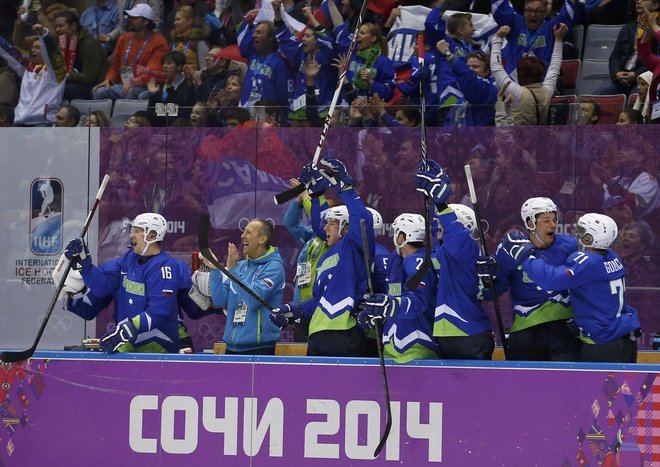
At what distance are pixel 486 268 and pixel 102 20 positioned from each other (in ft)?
21.8

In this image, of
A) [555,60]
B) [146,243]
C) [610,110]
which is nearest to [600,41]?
[555,60]

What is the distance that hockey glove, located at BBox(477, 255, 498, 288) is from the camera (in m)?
6.65

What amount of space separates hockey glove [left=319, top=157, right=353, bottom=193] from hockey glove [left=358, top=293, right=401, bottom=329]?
735mm

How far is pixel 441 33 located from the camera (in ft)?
30.6

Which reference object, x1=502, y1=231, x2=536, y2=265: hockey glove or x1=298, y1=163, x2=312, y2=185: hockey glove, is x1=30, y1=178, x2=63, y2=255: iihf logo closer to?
x1=298, y1=163, x2=312, y2=185: hockey glove

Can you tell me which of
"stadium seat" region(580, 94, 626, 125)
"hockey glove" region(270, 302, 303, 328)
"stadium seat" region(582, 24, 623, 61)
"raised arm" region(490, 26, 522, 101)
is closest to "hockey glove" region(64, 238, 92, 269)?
"hockey glove" region(270, 302, 303, 328)

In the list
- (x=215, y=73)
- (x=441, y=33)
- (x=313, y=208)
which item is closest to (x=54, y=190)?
(x=215, y=73)

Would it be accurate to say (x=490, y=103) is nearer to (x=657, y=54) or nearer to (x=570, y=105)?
(x=570, y=105)

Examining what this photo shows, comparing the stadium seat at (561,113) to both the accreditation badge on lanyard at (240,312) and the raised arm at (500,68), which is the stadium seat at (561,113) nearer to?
the raised arm at (500,68)

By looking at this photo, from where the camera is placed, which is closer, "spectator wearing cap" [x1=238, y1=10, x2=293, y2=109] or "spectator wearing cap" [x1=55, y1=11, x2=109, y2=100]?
"spectator wearing cap" [x1=238, y1=10, x2=293, y2=109]

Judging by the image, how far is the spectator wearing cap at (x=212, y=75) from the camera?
33.4 feet

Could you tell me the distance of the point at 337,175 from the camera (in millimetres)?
6984

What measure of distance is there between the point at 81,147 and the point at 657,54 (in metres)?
4.35

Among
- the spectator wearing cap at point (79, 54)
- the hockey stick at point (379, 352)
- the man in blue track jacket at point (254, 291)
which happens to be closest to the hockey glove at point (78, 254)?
the man in blue track jacket at point (254, 291)
